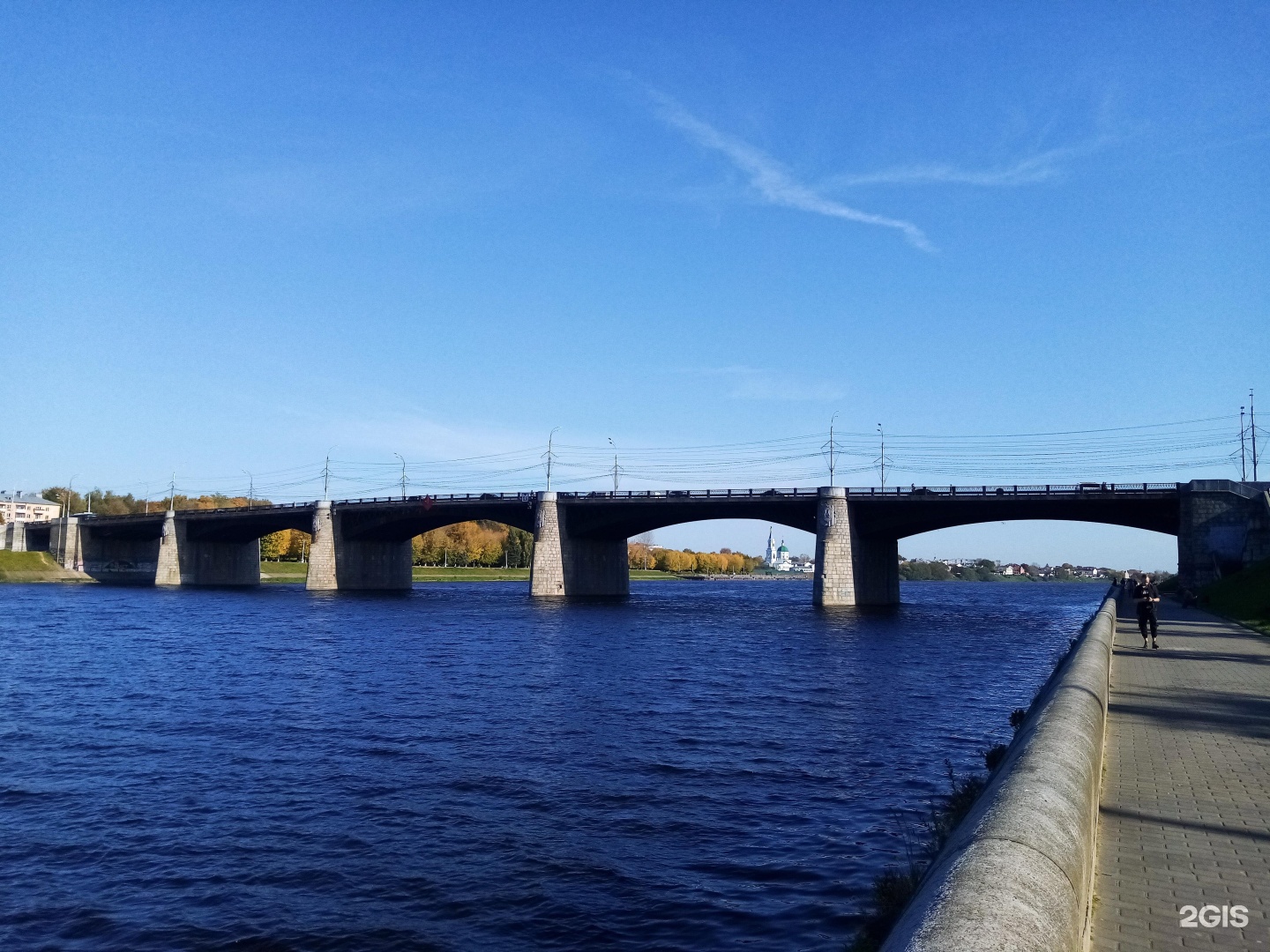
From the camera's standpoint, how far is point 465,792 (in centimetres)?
1580

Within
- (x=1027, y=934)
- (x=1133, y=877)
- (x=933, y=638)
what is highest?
(x=1027, y=934)

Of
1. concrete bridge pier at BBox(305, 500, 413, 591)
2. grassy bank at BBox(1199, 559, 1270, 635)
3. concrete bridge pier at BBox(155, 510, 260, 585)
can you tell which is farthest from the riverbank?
grassy bank at BBox(1199, 559, 1270, 635)

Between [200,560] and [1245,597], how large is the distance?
10685 centimetres

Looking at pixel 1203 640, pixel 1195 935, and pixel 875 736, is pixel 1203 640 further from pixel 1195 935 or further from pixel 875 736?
pixel 1195 935

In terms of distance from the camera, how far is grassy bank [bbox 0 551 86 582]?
115281mm

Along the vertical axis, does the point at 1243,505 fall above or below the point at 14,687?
above

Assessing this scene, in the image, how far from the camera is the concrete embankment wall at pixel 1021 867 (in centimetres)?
467

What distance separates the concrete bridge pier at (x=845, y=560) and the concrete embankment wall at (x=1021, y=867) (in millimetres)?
63196

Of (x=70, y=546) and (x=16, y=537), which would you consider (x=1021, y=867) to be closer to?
(x=70, y=546)

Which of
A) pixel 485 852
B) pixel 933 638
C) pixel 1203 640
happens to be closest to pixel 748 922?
pixel 485 852

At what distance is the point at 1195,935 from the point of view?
6.28 m

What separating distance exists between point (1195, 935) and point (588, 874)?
721cm

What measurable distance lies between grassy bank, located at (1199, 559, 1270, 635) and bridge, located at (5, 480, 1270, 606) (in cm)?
629

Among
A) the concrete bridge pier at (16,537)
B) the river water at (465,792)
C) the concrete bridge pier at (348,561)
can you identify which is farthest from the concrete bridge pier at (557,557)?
the concrete bridge pier at (16,537)
